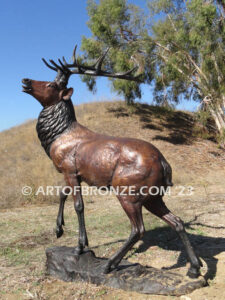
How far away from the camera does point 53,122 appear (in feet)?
12.0

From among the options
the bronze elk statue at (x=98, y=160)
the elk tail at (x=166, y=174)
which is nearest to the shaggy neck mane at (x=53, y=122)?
the bronze elk statue at (x=98, y=160)

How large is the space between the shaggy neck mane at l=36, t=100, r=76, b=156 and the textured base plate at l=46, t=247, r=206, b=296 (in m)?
1.44

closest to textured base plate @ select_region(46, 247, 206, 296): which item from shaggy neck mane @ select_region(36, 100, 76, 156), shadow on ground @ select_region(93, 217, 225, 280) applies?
shadow on ground @ select_region(93, 217, 225, 280)

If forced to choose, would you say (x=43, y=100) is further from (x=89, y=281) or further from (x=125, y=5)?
(x=125, y=5)

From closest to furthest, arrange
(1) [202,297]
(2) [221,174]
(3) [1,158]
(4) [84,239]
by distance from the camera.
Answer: (1) [202,297]
(4) [84,239]
(2) [221,174]
(3) [1,158]

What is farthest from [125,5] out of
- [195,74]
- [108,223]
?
[108,223]

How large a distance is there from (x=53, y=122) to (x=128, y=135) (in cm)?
1238

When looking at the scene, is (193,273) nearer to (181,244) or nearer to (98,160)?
(181,244)

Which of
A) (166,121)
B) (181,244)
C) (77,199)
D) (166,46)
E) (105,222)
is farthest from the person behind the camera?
(166,121)

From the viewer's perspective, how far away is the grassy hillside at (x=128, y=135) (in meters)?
10.7

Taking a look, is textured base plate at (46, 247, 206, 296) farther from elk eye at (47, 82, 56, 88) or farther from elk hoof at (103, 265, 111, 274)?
elk eye at (47, 82, 56, 88)

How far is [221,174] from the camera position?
13008 millimetres

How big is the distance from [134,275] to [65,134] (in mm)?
1873

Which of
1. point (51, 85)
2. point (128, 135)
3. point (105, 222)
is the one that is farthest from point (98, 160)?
point (128, 135)
